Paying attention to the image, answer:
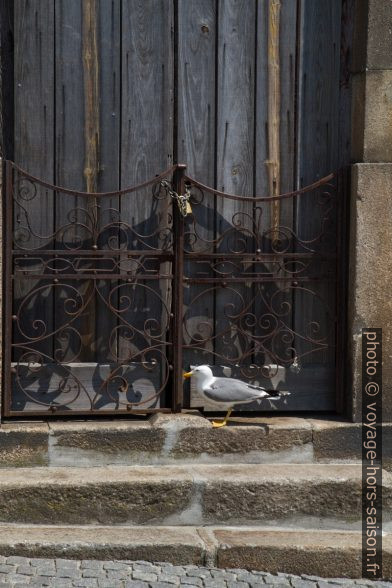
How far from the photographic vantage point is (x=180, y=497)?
18.8 feet

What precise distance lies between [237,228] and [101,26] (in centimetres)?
134

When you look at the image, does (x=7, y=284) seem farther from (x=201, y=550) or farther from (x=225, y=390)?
(x=201, y=550)

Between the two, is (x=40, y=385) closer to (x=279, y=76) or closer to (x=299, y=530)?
(x=299, y=530)

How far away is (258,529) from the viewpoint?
5.72 m

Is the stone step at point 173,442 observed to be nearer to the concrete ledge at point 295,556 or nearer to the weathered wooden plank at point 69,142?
the weathered wooden plank at point 69,142

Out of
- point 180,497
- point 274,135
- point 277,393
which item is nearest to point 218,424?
point 277,393

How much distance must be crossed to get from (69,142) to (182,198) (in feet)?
2.31

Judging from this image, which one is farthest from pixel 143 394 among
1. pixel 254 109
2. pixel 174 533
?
pixel 254 109

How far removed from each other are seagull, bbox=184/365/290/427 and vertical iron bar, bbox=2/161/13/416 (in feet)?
3.24

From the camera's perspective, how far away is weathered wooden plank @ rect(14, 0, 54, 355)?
6.14 m

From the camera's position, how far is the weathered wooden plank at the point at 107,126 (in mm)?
6195

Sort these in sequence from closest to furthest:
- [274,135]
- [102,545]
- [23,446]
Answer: [102,545]
[23,446]
[274,135]

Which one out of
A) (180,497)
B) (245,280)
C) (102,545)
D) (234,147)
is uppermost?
(234,147)

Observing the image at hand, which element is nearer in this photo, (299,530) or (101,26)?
(299,530)
